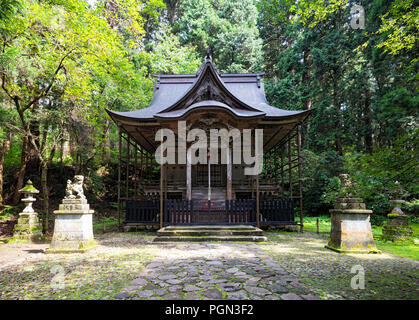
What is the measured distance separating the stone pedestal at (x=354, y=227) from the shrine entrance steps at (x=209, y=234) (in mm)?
2727

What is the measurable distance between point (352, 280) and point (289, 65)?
68.6 feet

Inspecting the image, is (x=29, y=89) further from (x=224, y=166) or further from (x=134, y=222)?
(x=224, y=166)

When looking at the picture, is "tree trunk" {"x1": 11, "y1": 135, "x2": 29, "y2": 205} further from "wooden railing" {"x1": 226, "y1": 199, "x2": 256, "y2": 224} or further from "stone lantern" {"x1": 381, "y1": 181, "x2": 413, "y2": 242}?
"stone lantern" {"x1": 381, "y1": 181, "x2": 413, "y2": 242}

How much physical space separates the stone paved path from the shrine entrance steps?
6.75 ft

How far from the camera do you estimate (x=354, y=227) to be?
20.9 feet

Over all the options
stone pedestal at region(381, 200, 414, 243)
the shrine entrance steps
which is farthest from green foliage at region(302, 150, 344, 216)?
the shrine entrance steps

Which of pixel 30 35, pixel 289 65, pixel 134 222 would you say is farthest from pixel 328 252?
pixel 289 65

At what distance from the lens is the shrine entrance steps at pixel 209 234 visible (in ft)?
28.1

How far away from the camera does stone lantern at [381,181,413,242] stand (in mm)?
8250

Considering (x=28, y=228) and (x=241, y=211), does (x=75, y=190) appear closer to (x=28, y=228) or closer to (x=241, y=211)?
(x=28, y=228)

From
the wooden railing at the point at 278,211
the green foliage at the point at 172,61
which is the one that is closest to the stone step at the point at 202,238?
the wooden railing at the point at 278,211

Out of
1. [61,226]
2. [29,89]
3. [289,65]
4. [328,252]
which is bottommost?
[328,252]

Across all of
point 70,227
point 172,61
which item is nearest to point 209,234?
point 70,227

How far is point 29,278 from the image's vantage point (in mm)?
4504
